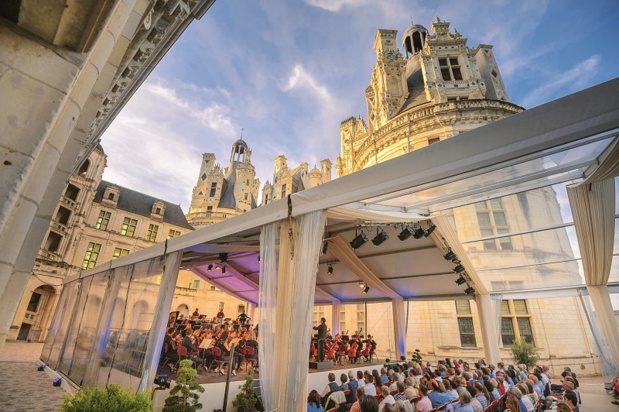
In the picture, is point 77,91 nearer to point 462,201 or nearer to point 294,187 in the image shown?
point 462,201

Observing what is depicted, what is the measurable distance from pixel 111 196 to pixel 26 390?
21.7 metres

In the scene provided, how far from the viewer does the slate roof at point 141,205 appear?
81.2ft

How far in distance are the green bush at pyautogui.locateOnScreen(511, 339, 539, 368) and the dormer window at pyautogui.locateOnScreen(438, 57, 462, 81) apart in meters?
15.4

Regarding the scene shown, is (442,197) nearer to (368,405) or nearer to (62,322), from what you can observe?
(368,405)


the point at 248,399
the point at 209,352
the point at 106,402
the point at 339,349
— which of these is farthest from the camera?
the point at 339,349

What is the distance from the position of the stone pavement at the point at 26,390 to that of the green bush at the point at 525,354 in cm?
1508

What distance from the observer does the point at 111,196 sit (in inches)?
953

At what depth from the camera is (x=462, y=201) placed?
171 inches

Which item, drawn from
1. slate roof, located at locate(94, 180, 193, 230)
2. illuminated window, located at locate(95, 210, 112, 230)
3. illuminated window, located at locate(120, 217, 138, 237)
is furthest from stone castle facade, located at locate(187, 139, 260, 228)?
illuminated window, located at locate(95, 210, 112, 230)

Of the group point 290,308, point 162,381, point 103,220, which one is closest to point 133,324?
point 162,381

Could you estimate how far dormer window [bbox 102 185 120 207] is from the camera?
23622 mm

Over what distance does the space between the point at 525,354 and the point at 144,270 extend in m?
14.4

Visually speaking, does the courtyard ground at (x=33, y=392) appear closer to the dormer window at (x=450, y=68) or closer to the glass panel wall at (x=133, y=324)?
the glass panel wall at (x=133, y=324)

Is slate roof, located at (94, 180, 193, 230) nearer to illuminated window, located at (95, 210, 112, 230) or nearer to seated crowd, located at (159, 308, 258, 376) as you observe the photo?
illuminated window, located at (95, 210, 112, 230)
